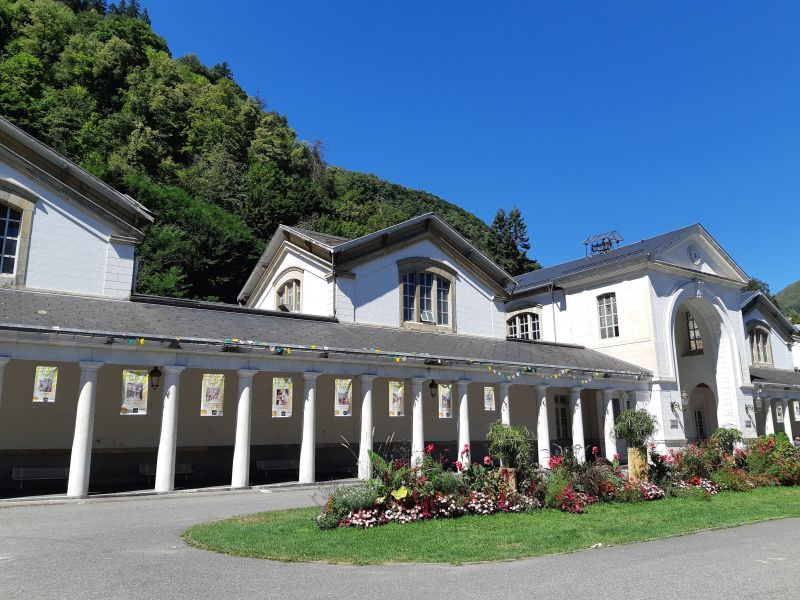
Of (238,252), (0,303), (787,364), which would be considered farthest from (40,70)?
(787,364)

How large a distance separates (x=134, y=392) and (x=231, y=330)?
3473 millimetres

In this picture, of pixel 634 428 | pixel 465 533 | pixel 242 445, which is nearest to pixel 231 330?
pixel 242 445

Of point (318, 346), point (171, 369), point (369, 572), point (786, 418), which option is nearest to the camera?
point (369, 572)

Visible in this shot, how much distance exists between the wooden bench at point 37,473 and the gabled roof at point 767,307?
36.5 m

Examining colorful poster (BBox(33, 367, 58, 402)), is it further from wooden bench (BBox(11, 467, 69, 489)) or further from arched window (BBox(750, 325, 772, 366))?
arched window (BBox(750, 325, 772, 366))

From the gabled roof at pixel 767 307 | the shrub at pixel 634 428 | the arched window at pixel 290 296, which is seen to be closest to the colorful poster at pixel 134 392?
the arched window at pixel 290 296

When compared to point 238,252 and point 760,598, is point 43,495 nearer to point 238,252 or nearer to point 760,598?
point 760,598

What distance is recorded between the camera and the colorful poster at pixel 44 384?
1339 centimetres

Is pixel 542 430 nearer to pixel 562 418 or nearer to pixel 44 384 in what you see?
pixel 562 418

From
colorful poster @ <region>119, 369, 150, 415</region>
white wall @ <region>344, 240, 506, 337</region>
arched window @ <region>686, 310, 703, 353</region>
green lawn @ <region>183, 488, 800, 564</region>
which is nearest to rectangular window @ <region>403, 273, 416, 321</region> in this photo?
white wall @ <region>344, 240, 506, 337</region>

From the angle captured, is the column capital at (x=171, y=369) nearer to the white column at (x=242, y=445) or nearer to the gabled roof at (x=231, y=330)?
the gabled roof at (x=231, y=330)

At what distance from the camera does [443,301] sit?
25.4 metres

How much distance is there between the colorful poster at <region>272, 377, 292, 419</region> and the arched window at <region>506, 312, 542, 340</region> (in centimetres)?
1955

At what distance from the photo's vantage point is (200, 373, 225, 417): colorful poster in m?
15.5
